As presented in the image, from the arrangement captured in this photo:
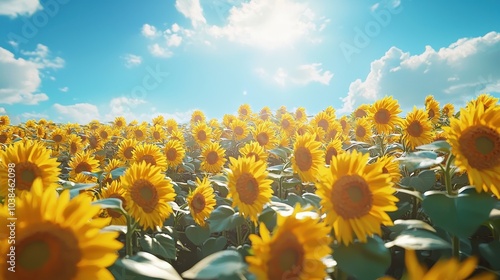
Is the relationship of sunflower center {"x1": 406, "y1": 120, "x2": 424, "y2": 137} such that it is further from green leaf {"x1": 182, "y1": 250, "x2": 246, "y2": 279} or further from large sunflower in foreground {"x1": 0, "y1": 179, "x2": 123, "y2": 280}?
large sunflower in foreground {"x1": 0, "y1": 179, "x2": 123, "y2": 280}

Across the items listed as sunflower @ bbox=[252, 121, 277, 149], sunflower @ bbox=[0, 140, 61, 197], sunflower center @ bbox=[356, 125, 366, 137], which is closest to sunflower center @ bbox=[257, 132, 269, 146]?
sunflower @ bbox=[252, 121, 277, 149]

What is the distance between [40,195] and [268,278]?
1075 mm

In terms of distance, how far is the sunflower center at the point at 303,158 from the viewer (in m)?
4.14

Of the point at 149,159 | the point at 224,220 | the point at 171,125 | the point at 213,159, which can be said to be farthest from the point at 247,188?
the point at 171,125

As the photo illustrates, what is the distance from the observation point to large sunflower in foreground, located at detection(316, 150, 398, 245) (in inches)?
81.4

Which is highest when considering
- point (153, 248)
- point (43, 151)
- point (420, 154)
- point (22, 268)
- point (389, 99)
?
point (389, 99)

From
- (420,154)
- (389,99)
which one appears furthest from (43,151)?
(389,99)

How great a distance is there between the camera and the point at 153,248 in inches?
104

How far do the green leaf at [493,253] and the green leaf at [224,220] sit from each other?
1817 mm

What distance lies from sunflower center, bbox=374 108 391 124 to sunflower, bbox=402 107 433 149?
2.60ft

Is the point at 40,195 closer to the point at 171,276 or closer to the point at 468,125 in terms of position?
the point at 171,276

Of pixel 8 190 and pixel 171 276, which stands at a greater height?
A: pixel 8 190

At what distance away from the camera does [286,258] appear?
1.64 meters

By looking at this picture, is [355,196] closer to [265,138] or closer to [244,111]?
[265,138]
